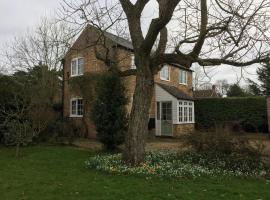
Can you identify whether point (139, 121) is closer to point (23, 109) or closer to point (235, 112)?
point (23, 109)

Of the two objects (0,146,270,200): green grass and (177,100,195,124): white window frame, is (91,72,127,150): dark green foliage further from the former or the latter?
(177,100,195,124): white window frame

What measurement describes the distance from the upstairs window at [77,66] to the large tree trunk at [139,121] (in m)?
14.1

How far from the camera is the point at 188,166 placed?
1068 centimetres

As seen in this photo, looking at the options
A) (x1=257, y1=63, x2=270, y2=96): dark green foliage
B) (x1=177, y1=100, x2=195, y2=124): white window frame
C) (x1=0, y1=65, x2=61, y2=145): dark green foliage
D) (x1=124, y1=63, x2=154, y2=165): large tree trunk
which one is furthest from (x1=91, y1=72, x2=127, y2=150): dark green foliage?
(x1=257, y1=63, x2=270, y2=96): dark green foliage

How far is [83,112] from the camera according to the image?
77.0ft

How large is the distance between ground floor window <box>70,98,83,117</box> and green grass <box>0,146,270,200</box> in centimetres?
1343

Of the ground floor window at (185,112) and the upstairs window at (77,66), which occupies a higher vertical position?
the upstairs window at (77,66)

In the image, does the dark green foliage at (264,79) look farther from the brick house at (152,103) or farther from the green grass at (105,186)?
the green grass at (105,186)

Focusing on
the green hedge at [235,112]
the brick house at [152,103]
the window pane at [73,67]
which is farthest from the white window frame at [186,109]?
the window pane at [73,67]

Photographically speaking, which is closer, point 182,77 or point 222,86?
A: point 182,77

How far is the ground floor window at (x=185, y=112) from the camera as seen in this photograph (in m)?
25.3

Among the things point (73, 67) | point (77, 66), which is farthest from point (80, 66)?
point (73, 67)

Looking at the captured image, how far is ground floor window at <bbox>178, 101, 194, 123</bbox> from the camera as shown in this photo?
2527 centimetres

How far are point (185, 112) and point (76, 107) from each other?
8.37 m
